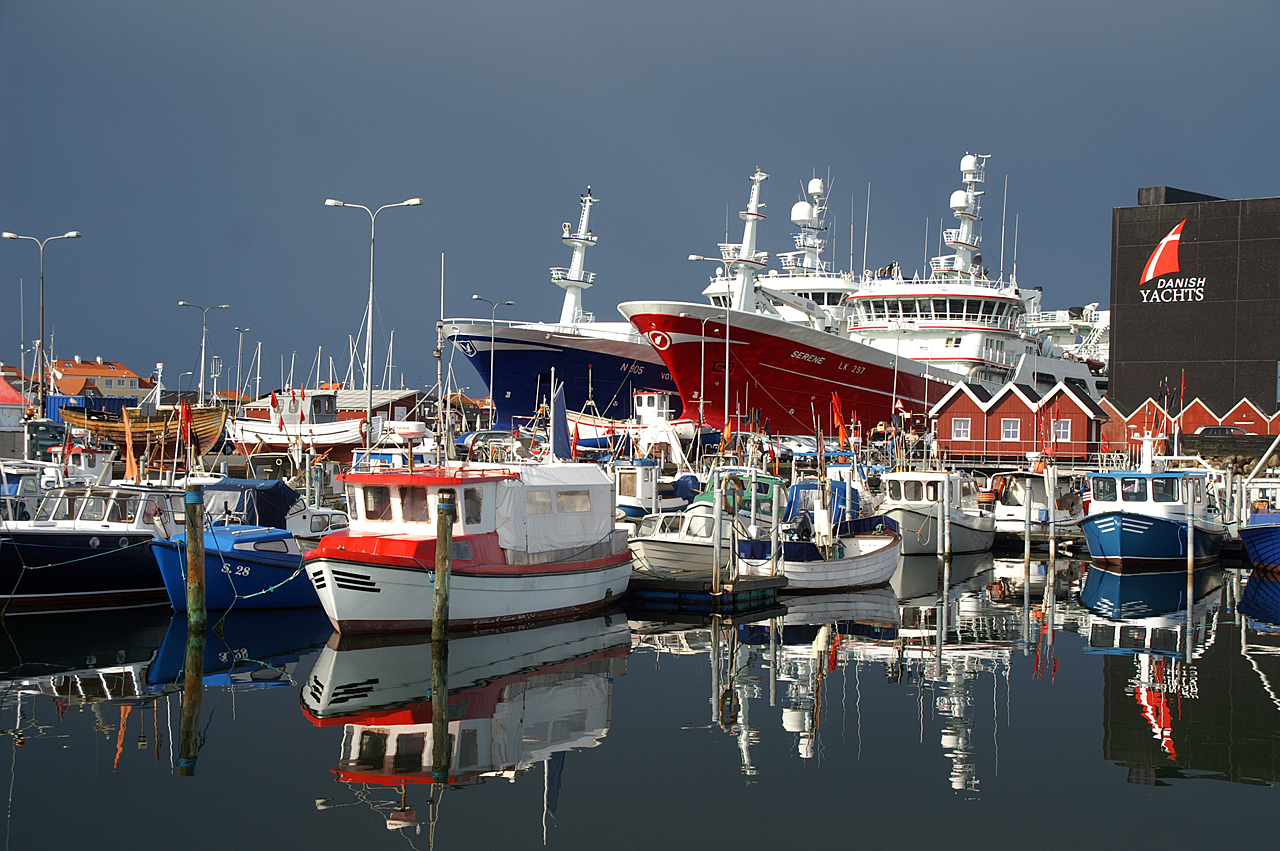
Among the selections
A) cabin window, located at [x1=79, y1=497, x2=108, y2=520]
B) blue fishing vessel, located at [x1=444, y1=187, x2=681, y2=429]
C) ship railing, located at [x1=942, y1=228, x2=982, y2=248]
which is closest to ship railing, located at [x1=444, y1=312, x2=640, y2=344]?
blue fishing vessel, located at [x1=444, y1=187, x2=681, y2=429]

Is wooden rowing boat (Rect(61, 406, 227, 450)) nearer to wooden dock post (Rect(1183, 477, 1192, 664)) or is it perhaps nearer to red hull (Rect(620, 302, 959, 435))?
red hull (Rect(620, 302, 959, 435))

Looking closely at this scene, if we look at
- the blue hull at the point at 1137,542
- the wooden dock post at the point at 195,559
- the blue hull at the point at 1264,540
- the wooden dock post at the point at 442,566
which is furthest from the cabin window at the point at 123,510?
the blue hull at the point at 1264,540

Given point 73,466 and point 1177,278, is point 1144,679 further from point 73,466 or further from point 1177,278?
point 1177,278

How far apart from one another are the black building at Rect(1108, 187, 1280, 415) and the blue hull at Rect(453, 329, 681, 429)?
22043mm

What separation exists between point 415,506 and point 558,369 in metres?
41.1

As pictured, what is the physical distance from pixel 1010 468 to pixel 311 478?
2690cm

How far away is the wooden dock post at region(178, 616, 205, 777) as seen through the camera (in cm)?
1213

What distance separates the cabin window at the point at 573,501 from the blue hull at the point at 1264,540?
18653mm

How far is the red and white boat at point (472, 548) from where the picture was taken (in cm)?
1741

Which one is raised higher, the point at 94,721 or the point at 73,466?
the point at 73,466

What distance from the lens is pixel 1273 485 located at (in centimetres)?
3684

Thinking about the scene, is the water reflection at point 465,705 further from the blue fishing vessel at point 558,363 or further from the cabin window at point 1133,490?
the blue fishing vessel at point 558,363

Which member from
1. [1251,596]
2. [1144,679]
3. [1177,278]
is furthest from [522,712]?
[1177,278]

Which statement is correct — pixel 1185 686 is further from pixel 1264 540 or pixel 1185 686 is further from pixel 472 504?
pixel 1264 540
